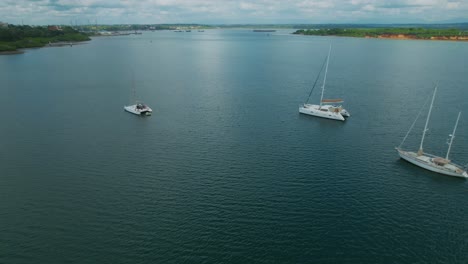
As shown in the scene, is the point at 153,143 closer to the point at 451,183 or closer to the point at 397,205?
the point at 397,205

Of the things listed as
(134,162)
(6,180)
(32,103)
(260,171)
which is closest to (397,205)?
(260,171)

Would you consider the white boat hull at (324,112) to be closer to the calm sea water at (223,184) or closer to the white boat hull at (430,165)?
the calm sea water at (223,184)

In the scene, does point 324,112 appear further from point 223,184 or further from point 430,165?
point 223,184

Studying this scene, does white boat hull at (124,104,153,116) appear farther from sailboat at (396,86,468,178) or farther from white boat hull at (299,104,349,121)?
sailboat at (396,86,468,178)

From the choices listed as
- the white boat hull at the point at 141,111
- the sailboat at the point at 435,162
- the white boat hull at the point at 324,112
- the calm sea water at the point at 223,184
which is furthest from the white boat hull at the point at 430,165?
the white boat hull at the point at 141,111

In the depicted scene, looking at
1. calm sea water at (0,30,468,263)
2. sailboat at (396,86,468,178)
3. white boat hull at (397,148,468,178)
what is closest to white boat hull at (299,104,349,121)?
calm sea water at (0,30,468,263)

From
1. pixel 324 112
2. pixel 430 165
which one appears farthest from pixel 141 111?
pixel 430 165
